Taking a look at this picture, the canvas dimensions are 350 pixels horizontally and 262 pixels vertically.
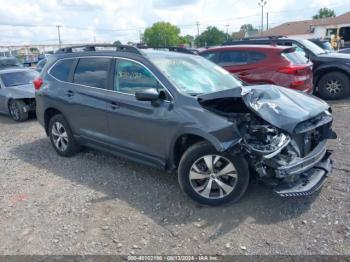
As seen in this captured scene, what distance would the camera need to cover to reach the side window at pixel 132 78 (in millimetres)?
4348

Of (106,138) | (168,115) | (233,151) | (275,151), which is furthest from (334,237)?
(106,138)

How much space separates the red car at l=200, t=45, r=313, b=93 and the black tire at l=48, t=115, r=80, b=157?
458 centimetres

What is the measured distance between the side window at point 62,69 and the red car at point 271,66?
436cm

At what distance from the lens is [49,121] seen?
6062 millimetres

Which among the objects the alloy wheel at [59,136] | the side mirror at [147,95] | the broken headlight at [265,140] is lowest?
the alloy wheel at [59,136]

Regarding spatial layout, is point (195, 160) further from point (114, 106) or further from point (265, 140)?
point (114, 106)

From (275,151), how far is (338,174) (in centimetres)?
164

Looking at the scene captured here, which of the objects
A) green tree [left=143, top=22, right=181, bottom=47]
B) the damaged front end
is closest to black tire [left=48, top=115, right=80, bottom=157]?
the damaged front end

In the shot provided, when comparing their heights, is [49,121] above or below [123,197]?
above

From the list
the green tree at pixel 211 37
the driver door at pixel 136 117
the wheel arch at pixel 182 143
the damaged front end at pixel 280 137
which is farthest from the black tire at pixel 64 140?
the green tree at pixel 211 37

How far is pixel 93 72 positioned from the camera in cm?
511

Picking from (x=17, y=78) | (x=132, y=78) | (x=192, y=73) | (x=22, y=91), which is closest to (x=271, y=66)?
(x=192, y=73)

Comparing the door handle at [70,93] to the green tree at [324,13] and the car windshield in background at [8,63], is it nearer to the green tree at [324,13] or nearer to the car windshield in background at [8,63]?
the car windshield in background at [8,63]

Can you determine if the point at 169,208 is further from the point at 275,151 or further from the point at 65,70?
the point at 65,70
